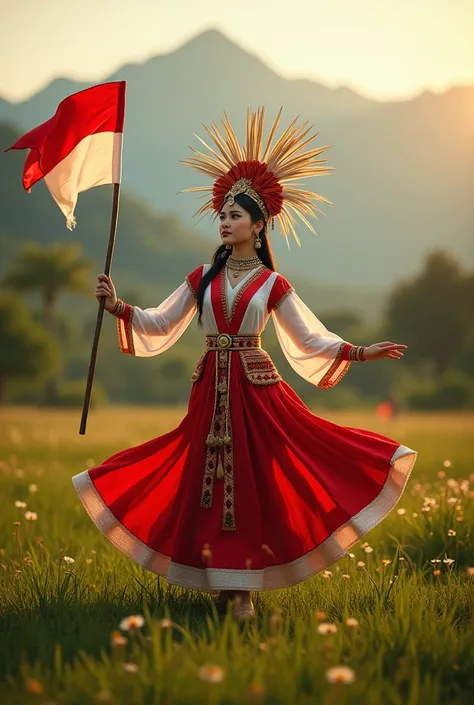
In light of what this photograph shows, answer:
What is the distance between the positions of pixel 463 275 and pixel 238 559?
44965mm

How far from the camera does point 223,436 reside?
Result: 4.72m

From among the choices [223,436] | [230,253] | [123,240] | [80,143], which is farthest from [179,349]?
[223,436]

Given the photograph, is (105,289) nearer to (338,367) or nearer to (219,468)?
(219,468)

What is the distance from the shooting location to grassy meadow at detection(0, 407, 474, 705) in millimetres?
3088

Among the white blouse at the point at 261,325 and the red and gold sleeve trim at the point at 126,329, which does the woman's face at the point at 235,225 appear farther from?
the red and gold sleeve trim at the point at 126,329

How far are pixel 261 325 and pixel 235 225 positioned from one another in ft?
2.08

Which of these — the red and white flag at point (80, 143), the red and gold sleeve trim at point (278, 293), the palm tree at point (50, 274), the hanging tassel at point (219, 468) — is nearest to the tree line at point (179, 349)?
the palm tree at point (50, 274)

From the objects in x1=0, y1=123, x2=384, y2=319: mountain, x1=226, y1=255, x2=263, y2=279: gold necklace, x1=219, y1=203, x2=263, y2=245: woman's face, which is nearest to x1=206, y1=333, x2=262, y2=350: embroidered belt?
x1=226, y1=255, x2=263, y2=279: gold necklace

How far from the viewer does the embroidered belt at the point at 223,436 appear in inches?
182

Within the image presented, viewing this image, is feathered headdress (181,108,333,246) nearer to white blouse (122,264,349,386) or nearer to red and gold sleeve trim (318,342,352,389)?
white blouse (122,264,349,386)

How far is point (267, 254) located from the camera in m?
5.20

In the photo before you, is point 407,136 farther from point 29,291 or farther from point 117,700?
point 117,700

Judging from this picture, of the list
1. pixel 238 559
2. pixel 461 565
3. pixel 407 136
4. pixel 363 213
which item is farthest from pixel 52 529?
pixel 407 136

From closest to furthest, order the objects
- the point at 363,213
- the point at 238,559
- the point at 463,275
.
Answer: the point at 238,559, the point at 463,275, the point at 363,213
